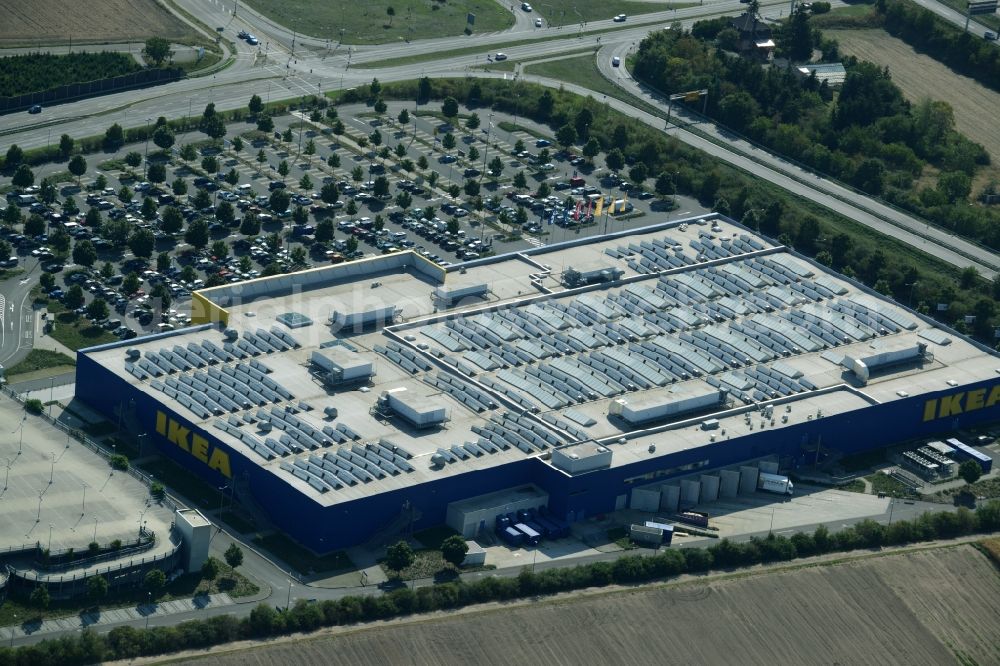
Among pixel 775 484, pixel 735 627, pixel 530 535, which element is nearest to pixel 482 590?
pixel 530 535

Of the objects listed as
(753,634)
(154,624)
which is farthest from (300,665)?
(753,634)

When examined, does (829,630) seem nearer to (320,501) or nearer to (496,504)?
(496,504)

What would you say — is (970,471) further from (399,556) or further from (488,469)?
(399,556)

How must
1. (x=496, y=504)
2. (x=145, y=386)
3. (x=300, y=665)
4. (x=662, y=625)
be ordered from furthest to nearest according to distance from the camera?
(x=145, y=386) < (x=496, y=504) < (x=662, y=625) < (x=300, y=665)

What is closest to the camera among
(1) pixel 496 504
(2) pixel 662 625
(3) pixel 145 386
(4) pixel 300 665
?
(4) pixel 300 665

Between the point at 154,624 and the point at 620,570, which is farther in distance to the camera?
the point at 620,570

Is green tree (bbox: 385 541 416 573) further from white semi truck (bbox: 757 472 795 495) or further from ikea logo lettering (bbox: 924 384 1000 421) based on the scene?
ikea logo lettering (bbox: 924 384 1000 421)
